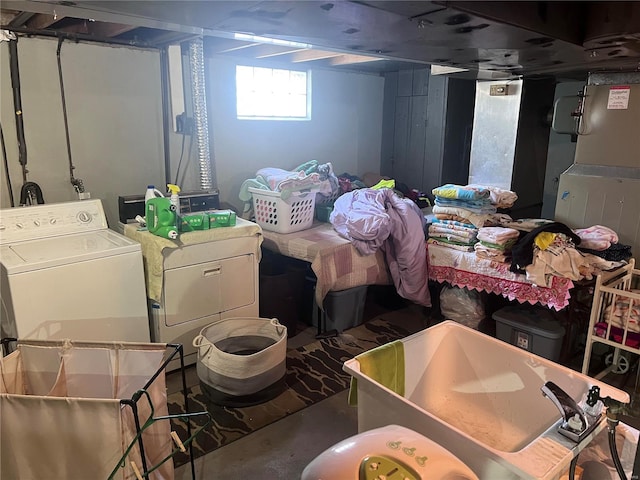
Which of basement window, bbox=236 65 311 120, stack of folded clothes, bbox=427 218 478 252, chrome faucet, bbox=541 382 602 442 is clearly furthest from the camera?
basement window, bbox=236 65 311 120

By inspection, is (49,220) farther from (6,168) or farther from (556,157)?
(556,157)

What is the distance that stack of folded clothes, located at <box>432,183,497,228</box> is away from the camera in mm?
3119

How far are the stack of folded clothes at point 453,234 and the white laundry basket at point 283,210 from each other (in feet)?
3.08

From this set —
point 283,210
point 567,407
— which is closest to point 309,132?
point 283,210

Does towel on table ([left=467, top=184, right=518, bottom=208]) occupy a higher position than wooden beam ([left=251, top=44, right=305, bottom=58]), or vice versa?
wooden beam ([left=251, top=44, right=305, bottom=58])

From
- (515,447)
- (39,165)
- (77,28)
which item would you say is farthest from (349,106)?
(515,447)

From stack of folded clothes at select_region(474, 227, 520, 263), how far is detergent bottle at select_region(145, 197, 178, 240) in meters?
1.84

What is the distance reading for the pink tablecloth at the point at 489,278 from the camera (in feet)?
8.66

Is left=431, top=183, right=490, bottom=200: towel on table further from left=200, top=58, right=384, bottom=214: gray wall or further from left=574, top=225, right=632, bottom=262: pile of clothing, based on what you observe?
left=200, top=58, right=384, bottom=214: gray wall

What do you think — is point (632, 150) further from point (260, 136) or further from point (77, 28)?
point (77, 28)

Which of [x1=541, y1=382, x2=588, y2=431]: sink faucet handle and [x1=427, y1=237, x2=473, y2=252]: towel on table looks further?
[x1=427, y1=237, x2=473, y2=252]: towel on table

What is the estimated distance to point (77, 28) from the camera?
298 centimetres

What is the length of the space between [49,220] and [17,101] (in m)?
0.77

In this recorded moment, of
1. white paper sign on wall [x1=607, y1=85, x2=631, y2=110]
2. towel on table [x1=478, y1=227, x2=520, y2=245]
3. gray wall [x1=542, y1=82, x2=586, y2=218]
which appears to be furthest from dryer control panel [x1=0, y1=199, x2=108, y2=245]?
gray wall [x1=542, y1=82, x2=586, y2=218]
